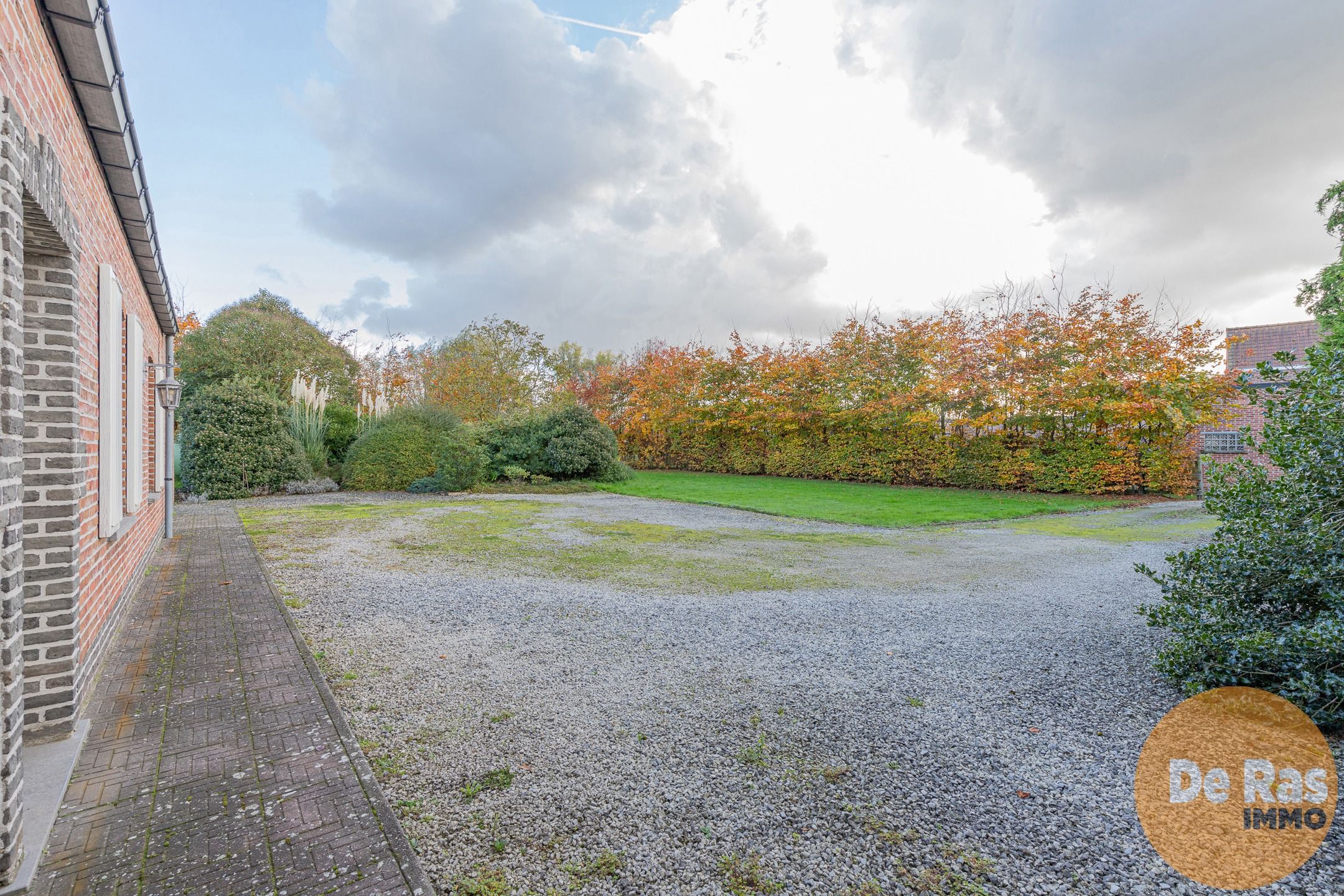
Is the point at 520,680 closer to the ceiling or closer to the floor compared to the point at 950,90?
closer to the floor

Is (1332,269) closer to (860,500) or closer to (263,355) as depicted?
(860,500)

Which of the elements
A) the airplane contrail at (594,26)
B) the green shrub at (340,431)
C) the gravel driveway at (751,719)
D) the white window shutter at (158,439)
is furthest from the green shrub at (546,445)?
the gravel driveway at (751,719)

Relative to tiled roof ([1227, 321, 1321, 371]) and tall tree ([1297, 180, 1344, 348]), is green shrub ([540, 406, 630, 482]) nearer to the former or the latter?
tall tree ([1297, 180, 1344, 348])

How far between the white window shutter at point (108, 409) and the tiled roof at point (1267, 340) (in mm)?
26649

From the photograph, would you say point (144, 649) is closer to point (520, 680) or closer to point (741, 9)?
point (520, 680)

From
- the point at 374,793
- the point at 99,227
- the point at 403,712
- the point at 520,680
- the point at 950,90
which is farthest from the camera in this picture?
the point at 950,90

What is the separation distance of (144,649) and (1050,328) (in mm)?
16242

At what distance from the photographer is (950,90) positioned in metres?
9.00

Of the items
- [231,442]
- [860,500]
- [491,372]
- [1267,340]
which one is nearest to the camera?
[231,442]

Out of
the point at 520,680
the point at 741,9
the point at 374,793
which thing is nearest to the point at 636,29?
the point at 741,9

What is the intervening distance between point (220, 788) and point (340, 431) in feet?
47.8

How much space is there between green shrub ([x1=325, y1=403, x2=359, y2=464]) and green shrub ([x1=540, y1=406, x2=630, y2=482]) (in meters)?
4.64

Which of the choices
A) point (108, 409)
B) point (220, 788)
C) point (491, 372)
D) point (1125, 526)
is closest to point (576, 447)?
point (491, 372)

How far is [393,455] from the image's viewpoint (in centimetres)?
1415
